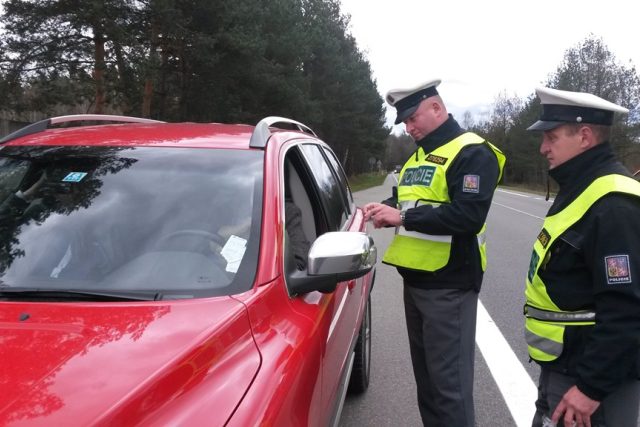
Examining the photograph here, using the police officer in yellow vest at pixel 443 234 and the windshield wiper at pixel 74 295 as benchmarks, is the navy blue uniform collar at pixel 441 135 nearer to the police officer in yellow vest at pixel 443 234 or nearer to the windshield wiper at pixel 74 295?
the police officer in yellow vest at pixel 443 234

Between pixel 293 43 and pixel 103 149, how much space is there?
22829 mm

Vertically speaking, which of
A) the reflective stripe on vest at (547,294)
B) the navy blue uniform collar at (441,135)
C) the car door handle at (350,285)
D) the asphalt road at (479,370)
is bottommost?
the asphalt road at (479,370)

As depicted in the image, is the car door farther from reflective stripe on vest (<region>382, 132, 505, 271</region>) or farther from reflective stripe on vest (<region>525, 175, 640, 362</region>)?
reflective stripe on vest (<region>525, 175, 640, 362</region>)

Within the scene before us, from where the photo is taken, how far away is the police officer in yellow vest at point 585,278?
1808mm

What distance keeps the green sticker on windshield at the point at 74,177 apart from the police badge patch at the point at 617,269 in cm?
205

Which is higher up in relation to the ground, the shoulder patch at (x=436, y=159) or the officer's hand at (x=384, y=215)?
the shoulder patch at (x=436, y=159)

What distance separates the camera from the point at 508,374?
173 inches

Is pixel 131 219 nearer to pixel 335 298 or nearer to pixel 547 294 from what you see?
pixel 335 298

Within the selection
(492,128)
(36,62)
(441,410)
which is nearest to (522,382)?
(441,410)

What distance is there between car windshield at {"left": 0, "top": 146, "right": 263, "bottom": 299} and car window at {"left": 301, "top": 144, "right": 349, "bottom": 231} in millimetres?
842

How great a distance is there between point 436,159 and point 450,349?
984 millimetres

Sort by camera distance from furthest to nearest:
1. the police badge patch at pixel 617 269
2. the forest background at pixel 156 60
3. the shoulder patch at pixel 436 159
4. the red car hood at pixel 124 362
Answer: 1. the forest background at pixel 156 60
2. the shoulder patch at pixel 436 159
3. the police badge patch at pixel 617 269
4. the red car hood at pixel 124 362

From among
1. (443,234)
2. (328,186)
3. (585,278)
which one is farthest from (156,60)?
(585,278)

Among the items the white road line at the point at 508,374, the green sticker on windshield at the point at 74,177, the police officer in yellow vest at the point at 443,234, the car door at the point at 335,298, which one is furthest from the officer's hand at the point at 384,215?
the white road line at the point at 508,374
